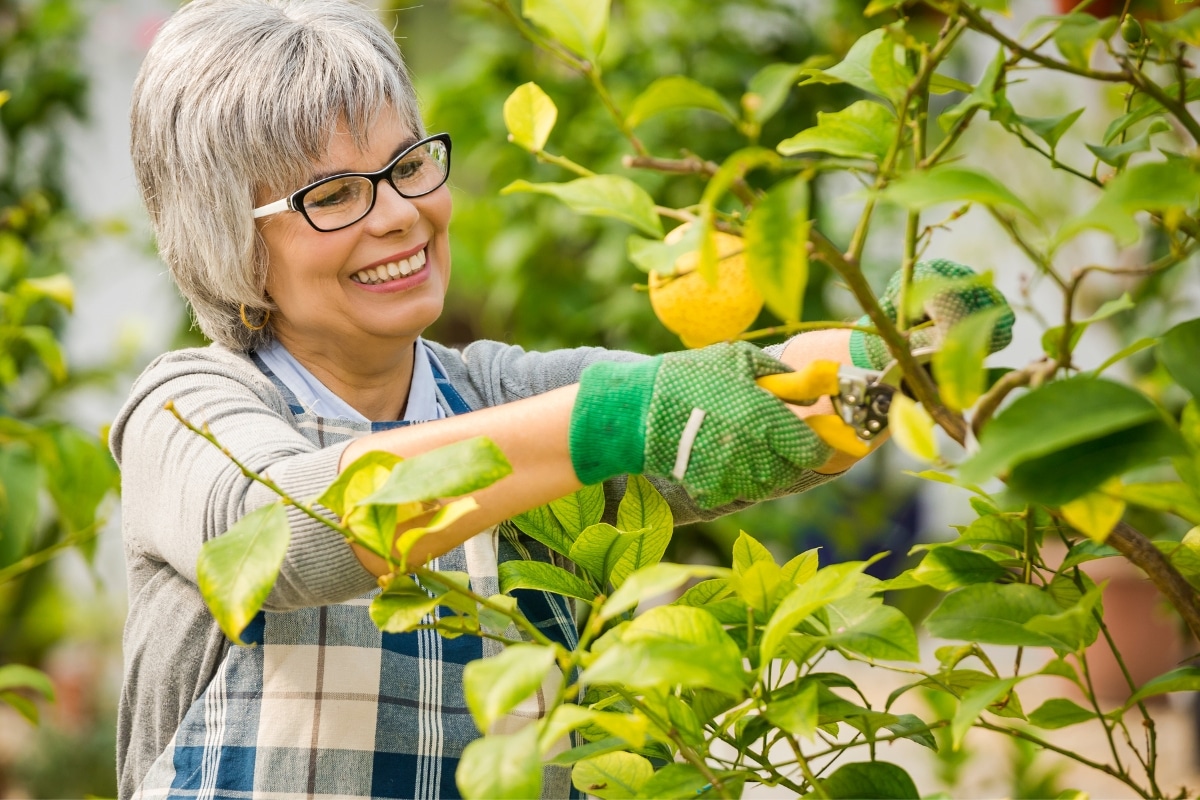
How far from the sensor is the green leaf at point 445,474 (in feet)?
1.87

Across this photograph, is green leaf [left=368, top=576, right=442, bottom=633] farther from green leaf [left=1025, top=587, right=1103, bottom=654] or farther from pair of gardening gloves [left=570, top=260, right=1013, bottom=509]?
green leaf [left=1025, top=587, right=1103, bottom=654]

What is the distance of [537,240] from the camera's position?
2379 millimetres

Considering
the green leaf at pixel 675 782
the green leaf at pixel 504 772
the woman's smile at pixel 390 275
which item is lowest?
the green leaf at pixel 675 782

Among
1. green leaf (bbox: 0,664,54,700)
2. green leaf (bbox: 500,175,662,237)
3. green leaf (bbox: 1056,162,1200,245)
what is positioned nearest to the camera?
green leaf (bbox: 1056,162,1200,245)

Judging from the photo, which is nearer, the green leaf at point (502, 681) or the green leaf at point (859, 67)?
the green leaf at point (502, 681)

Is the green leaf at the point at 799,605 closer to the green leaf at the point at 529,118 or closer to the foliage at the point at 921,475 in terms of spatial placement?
the foliage at the point at 921,475

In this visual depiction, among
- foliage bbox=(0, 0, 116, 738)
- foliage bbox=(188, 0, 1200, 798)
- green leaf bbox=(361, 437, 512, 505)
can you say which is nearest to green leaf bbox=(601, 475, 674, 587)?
foliage bbox=(188, 0, 1200, 798)

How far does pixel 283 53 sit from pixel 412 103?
0.47 ft

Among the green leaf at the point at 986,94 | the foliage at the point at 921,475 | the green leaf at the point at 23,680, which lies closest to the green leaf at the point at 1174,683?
the foliage at the point at 921,475

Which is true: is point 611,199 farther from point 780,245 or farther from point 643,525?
point 643,525

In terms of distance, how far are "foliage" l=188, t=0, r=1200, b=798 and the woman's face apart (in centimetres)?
41

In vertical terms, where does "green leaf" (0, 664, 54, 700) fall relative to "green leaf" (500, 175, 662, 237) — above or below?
below

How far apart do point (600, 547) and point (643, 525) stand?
0.08 metres

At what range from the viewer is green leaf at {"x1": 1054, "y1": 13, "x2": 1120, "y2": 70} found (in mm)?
564
